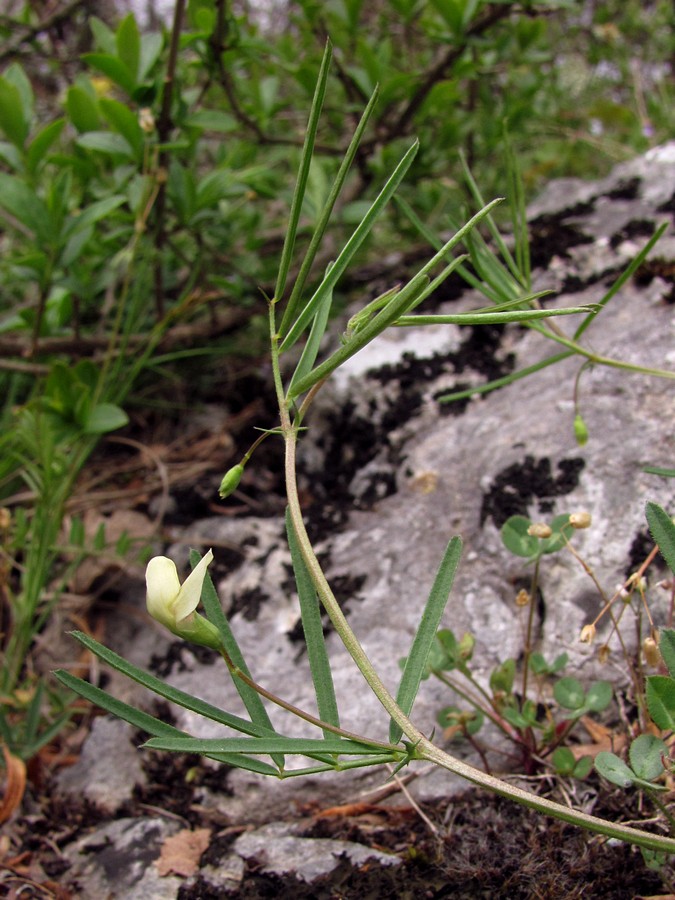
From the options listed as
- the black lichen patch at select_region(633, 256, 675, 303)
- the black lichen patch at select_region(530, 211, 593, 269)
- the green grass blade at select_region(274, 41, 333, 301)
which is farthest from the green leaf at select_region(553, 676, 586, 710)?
the black lichen patch at select_region(530, 211, 593, 269)

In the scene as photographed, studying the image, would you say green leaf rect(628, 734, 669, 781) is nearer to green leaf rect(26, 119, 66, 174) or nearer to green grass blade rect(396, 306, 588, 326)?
green grass blade rect(396, 306, 588, 326)

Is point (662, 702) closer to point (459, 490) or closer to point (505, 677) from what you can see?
point (505, 677)

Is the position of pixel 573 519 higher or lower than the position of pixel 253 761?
higher

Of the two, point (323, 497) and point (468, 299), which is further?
point (468, 299)

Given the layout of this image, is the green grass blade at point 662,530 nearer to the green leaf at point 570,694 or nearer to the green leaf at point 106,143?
the green leaf at point 570,694

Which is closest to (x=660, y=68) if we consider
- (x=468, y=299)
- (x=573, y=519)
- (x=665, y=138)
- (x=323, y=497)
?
(x=665, y=138)

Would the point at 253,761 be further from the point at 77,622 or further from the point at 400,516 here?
the point at 77,622
